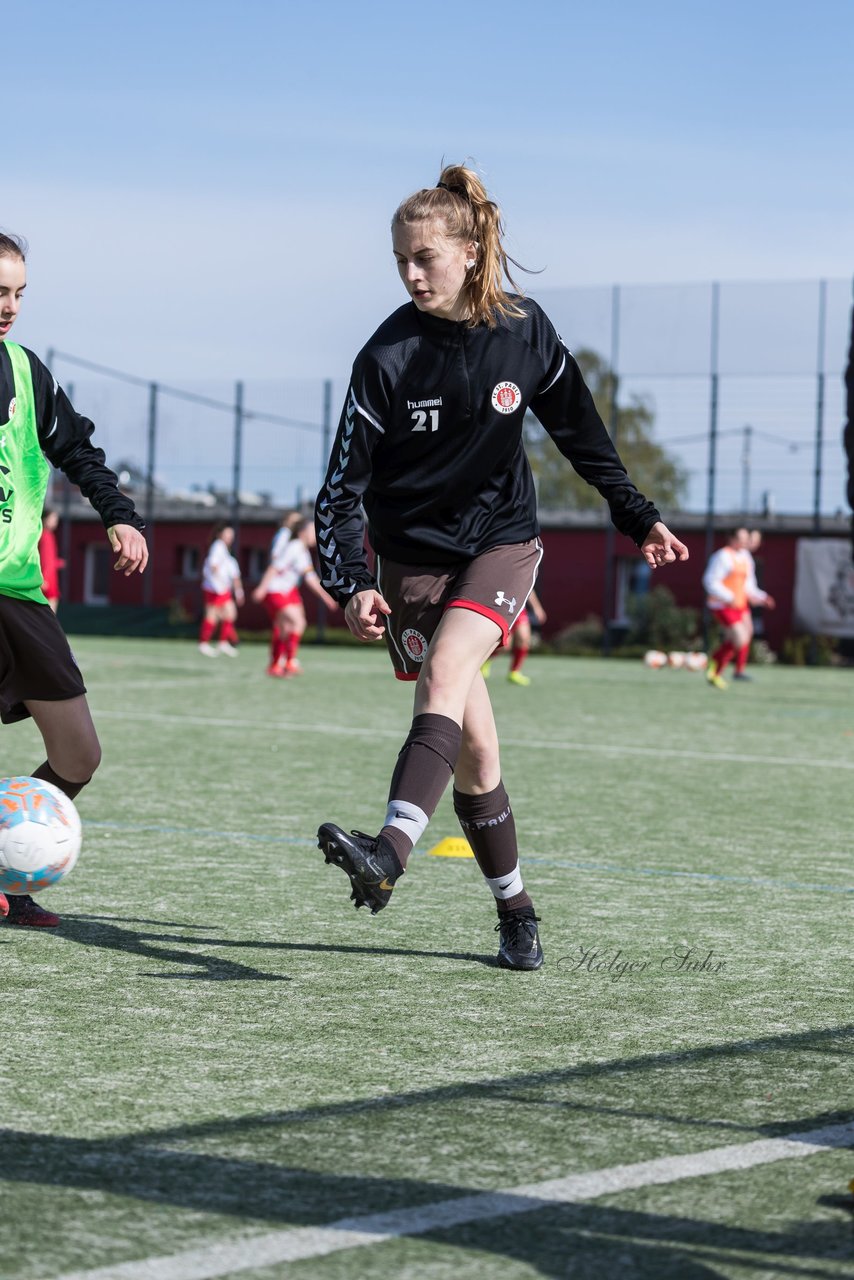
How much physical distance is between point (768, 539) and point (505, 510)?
3387cm

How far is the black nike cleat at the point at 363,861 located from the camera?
3934 millimetres

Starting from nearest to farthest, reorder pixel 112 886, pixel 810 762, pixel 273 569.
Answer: pixel 112 886
pixel 810 762
pixel 273 569

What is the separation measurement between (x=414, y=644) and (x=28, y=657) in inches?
43.3

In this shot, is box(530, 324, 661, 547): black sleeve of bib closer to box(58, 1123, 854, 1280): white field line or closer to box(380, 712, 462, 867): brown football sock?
box(380, 712, 462, 867): brown football sock

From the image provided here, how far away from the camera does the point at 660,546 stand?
4.80m

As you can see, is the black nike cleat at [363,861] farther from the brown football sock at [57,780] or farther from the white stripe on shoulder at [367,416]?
the brown football sock at [57,780]

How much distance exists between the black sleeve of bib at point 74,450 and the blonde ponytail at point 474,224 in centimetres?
121

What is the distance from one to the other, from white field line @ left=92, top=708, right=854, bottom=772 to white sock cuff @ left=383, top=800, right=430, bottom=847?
7365 mm

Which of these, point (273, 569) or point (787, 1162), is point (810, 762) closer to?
point (787, 1162)

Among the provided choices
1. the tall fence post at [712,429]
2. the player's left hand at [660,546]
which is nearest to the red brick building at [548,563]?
the tall fence post at [712,429]

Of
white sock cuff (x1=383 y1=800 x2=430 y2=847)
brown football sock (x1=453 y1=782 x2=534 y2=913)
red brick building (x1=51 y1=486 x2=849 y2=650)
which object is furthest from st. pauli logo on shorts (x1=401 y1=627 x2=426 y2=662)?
red brick building (x1=51 y1=486 x2=849 y2=650)

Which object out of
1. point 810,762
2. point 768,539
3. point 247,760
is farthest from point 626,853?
point 768,539

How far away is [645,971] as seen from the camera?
4.68 meters

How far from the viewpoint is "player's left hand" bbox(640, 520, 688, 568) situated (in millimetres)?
4766
